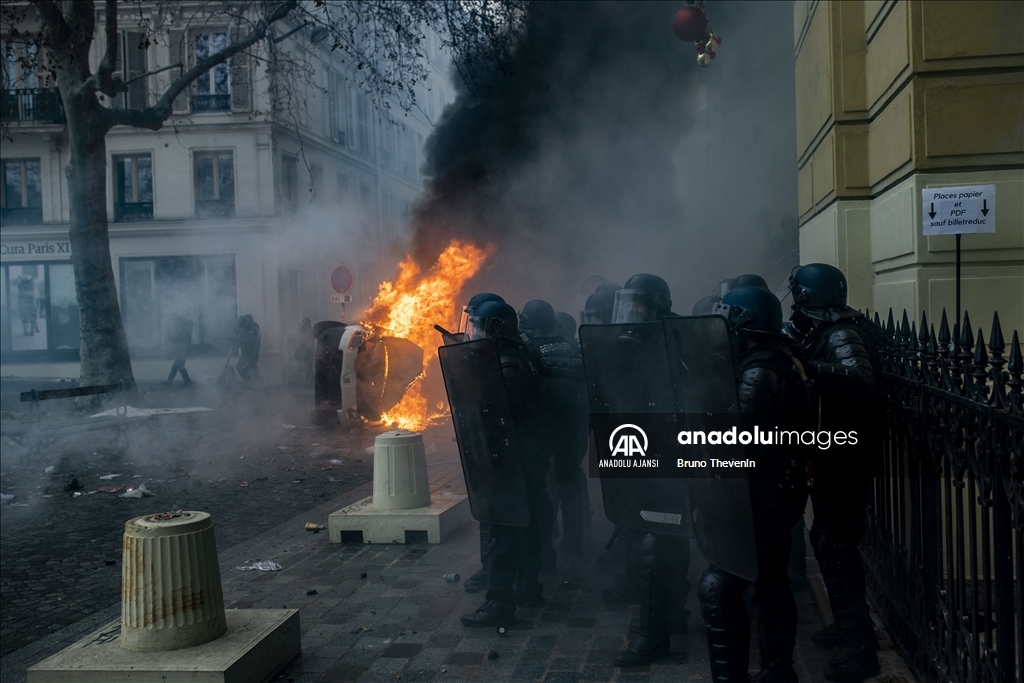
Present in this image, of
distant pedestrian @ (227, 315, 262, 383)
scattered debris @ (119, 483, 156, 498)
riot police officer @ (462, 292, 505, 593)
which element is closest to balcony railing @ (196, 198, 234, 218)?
distant pedestrian @ (227, 315, 262, 383)

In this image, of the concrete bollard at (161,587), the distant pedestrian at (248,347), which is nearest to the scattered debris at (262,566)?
the concrete bollard at (161,587)

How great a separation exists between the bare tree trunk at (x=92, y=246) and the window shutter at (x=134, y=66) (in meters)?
10.5

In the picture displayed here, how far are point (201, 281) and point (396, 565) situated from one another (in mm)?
20440

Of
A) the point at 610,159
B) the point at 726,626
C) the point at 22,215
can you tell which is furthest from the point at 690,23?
the point at 22,215

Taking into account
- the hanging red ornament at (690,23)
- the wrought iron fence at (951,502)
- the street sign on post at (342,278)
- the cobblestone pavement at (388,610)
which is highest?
the hanging red ornament at (690,23)

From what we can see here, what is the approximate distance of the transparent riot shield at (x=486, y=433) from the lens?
4.45m

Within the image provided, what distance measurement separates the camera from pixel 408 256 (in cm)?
1833

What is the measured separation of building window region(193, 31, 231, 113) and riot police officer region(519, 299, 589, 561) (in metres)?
21.3

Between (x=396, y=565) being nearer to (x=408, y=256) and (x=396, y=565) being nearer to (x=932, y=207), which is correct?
(x=932, y=207)

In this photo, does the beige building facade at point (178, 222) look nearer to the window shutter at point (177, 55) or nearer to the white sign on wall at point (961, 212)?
the window shutter at point (177, 55)

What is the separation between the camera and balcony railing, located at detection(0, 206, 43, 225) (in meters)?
25.1

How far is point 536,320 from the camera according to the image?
5910mm

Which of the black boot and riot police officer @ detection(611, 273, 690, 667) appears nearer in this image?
riot police officer @ detection(611, 273, 690, 667)

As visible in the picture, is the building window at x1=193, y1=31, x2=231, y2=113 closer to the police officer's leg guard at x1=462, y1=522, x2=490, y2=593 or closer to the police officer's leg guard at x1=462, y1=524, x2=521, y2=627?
the police officer's leg guard at x1=462, y1=522, x2=490, y2=593
